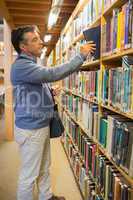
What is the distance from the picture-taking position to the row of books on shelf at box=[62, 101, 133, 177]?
5.25 feet

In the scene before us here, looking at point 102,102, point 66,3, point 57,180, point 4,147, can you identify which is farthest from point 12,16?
point 102,102

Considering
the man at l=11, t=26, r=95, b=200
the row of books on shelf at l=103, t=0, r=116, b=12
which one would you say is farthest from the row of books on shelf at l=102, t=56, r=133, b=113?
the row of books on shelf at l=103, t=0, r=116, b=12

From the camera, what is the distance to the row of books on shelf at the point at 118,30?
1.57 m

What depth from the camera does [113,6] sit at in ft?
6.15

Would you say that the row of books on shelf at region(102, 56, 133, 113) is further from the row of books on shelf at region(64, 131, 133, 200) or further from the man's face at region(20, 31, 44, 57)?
the man's face at region(20, 31, 44, 57)

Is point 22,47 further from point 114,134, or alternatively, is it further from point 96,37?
point 114,134

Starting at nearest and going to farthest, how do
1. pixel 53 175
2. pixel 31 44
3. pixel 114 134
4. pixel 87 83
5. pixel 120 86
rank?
pixel 120 86 → pixel 114 134 → pixel 31 44 → pixel 87 83 → pixel 53 175

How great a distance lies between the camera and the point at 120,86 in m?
1.71

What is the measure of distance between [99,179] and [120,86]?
2.95ft

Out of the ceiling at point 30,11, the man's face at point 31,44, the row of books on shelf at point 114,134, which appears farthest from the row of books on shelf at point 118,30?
the ceiling at point 30,11

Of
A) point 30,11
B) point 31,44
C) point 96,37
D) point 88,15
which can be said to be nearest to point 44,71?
point 31,44

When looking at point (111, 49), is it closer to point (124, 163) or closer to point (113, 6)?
point (113, 6)

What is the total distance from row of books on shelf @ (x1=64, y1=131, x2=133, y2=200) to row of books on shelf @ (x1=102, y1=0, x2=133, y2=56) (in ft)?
2.79

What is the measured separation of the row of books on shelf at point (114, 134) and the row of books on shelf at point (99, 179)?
123mm
